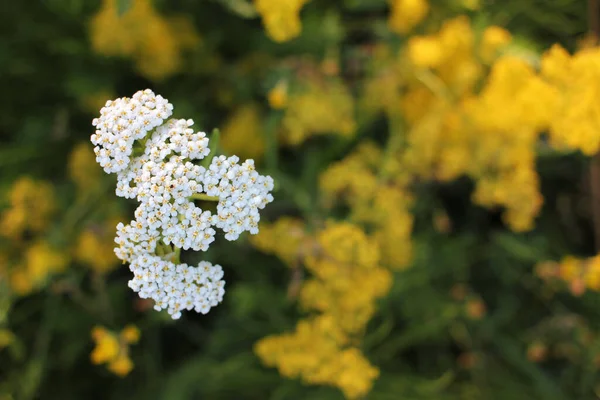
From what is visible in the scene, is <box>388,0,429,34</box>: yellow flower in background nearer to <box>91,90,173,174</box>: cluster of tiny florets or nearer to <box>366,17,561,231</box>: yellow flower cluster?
<box>366,17,561,231</box>: yellow flower cluster

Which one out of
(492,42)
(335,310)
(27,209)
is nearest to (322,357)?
(335,310)

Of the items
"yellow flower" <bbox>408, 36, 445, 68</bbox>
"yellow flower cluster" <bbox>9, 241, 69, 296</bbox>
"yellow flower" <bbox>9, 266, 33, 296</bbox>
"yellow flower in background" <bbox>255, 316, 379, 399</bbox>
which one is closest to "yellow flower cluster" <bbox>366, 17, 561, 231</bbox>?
"yellow flower" <bbox>408, 36, 445, 68</bbox>

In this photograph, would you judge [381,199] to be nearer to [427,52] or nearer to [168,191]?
[427,52]

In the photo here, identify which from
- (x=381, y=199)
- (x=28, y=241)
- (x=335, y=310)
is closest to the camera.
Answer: (x=335, y=310)


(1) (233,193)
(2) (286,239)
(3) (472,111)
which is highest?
(3) (472,111)

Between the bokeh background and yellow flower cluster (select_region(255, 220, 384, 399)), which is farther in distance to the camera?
the bokeh background

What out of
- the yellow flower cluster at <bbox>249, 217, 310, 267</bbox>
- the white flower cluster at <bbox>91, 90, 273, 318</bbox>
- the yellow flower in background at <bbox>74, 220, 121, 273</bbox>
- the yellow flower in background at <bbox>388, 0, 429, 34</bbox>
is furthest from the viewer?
the yellow flower in background at <bbox>388, 0, 429, 34</bbox>

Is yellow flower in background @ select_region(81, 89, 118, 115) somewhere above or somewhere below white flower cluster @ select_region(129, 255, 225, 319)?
above

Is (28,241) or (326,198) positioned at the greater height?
(28,241)
